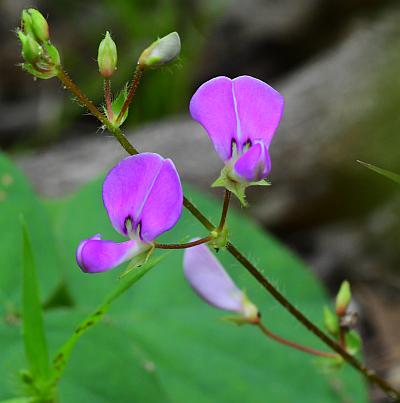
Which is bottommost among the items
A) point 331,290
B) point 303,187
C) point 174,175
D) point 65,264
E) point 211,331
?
point 331,290

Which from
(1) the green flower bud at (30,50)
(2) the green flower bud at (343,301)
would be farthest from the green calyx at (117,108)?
(2) the green flower bud at (343,301)

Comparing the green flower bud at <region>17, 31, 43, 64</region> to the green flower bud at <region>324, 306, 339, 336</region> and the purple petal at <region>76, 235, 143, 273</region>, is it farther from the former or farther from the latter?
the green flower bud at <region>324, 306, 339, 336</region>

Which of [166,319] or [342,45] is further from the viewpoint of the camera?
[342,45]

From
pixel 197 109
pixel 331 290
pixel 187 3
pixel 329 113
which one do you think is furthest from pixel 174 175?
pixel 187 3

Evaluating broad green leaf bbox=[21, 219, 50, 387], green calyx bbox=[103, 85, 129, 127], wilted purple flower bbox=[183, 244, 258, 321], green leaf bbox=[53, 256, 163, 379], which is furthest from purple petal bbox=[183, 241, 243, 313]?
green calyx bbox=[103, 85, 129, 127]

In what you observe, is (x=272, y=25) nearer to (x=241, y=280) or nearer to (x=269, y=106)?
(x=241, y=280)
